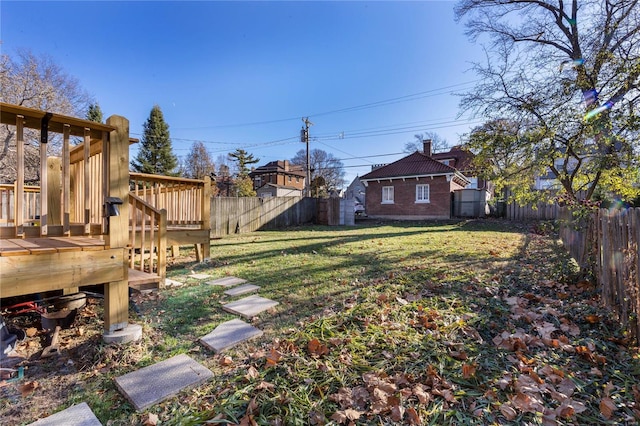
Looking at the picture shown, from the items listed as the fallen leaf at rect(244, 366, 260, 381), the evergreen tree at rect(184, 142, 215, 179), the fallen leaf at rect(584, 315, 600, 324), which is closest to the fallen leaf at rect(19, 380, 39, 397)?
the fallen leaf at rect(244, 366, 260, 381)

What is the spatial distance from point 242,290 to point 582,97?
6671 millimetres

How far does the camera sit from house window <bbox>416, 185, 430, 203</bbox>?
17688 millimetres

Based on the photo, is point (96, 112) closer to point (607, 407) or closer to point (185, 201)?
point (185, 201)

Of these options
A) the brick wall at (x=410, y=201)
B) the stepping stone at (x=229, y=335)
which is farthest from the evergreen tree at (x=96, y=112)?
the stepping stone at (x=229, y=335)

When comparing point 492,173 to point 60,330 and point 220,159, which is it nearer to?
point 60,330

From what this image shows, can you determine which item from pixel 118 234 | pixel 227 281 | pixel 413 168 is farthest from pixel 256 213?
pixel 118 234

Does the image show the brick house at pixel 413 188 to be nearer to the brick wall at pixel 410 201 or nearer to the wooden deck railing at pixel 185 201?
the brick wall at pixel 410 201

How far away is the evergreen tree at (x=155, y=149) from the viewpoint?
95.0 ft

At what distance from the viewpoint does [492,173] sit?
6.07 meters

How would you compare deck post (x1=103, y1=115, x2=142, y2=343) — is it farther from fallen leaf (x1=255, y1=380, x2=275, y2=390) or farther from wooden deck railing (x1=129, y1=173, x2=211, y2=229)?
wooden deck railing (x1=129, y1=173, x2=211, y2=229)

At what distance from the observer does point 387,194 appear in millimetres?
19453

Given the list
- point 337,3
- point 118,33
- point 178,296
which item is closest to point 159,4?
point 118,33

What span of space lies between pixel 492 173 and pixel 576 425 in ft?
17.9

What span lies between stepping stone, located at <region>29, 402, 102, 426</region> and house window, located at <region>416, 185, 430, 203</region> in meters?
18.0
